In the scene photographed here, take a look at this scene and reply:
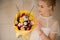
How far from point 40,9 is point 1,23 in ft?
1.44

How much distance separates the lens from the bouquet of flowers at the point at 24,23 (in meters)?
1.53

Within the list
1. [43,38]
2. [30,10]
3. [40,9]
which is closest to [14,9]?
[30,10]

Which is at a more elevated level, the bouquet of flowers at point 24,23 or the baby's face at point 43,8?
the baby's face at point 43,8

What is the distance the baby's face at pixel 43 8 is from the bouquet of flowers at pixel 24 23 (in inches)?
4.1

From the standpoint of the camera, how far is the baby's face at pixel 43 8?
5.02ft

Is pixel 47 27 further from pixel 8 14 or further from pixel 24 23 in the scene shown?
pixel 8 14

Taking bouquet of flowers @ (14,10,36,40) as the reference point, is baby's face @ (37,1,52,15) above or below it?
above

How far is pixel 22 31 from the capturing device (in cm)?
154

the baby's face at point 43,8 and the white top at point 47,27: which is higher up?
the baby's face at point 43,8

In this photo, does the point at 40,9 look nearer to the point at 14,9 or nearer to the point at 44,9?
the point at 44,9

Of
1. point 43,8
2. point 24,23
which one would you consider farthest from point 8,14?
point 43,8

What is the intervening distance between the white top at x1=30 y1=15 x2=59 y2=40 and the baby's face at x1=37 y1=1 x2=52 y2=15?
2.2 inches

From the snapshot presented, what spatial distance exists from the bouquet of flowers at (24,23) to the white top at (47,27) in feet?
0.21

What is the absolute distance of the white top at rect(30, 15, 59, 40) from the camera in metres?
1.50
